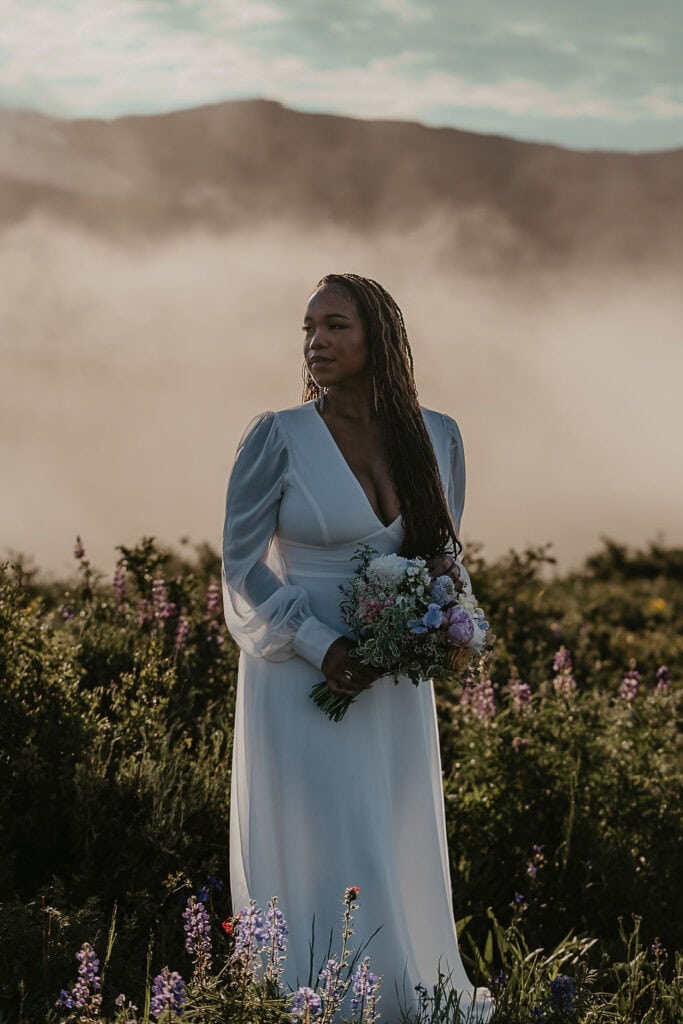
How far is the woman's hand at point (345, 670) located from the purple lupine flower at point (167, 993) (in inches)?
42.0

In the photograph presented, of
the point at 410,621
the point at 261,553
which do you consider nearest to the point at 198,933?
the point at 410,621

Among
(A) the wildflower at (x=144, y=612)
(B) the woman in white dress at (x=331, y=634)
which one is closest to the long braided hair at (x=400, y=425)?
(B) the woman in white dress at (x=331, y=634)

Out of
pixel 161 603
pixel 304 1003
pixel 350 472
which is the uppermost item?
pixel 161 603

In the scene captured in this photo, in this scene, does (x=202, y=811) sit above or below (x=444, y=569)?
below

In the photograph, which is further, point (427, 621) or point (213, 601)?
point (213, 601)

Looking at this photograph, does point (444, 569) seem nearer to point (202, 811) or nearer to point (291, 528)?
point (291, 528)

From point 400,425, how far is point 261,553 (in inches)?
25.8

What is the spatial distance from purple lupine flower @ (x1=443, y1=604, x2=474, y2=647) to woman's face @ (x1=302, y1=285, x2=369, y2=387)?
0.89 metres

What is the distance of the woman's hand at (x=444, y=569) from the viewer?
182 inches

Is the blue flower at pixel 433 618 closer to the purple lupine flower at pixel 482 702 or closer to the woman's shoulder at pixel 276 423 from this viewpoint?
the woman's shoulder at pixel 276 423

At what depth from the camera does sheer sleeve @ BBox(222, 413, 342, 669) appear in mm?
4531

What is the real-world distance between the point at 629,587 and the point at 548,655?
5457 mm

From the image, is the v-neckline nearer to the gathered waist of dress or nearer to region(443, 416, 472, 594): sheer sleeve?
the gathered waist of dress

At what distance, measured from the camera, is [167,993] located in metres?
3.76
